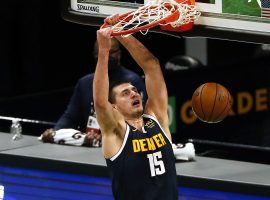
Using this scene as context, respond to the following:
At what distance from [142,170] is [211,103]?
76 cm

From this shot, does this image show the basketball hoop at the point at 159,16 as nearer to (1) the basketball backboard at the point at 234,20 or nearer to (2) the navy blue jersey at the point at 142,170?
(1) the basketball backboard at the point at 234,20

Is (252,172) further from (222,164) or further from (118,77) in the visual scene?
(118,77)

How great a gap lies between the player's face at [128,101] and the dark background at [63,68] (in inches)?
153

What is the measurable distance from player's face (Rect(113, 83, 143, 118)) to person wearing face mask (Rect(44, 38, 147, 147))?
1560 millimetres

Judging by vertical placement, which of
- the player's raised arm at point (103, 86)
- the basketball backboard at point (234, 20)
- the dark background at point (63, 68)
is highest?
the basketball backboard at point (234, 20)

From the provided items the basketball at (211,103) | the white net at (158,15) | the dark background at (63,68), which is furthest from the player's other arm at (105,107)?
the dark background at (63,68)

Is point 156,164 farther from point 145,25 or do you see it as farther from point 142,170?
point 145,25

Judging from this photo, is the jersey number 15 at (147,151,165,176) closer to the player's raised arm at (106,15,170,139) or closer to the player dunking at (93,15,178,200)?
the player dunking at (93,15,178,200)

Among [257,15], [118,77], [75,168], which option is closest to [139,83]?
[118,77]

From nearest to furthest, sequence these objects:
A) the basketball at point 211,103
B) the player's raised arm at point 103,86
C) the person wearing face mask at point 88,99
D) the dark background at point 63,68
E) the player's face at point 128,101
A: the player's raised arm at point 103,86, the player's face at point 128,101, the basketball at point 211,103, the person wearing face mask at point 88,99, the dark background at point 63,68

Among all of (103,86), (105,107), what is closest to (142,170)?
(105,107)

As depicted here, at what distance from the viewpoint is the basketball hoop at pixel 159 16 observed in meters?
6.45

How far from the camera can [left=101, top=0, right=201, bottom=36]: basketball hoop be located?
645cm

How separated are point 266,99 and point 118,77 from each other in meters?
3.35
